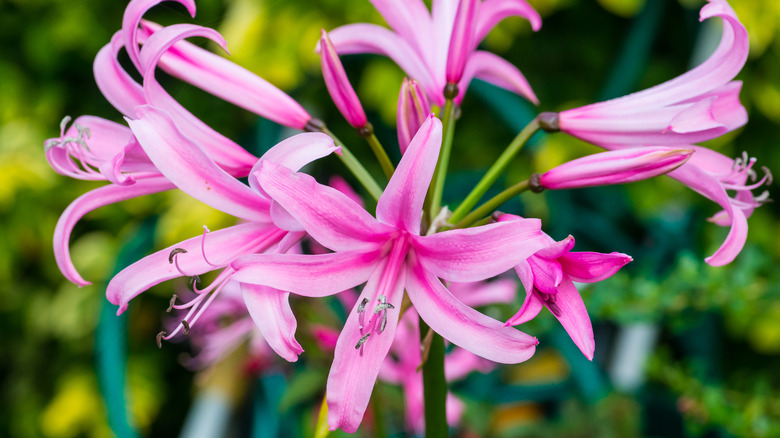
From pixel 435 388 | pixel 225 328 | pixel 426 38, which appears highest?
pixel 426 38

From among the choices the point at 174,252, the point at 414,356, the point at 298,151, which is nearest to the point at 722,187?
the point at 298,151

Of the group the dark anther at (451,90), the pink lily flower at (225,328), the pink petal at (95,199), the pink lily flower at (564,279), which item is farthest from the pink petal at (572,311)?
the pink lily flower at (225,328)

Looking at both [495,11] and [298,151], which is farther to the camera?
[495,11]

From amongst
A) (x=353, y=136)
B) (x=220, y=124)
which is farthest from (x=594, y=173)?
(x=220, y=124)

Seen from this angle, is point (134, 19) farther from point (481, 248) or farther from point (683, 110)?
point (683, 110)

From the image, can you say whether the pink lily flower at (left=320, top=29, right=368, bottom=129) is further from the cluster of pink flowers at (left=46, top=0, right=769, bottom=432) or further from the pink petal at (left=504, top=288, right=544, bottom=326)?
the pink petal at (left=504, top=288, right=544, bottom=326)
